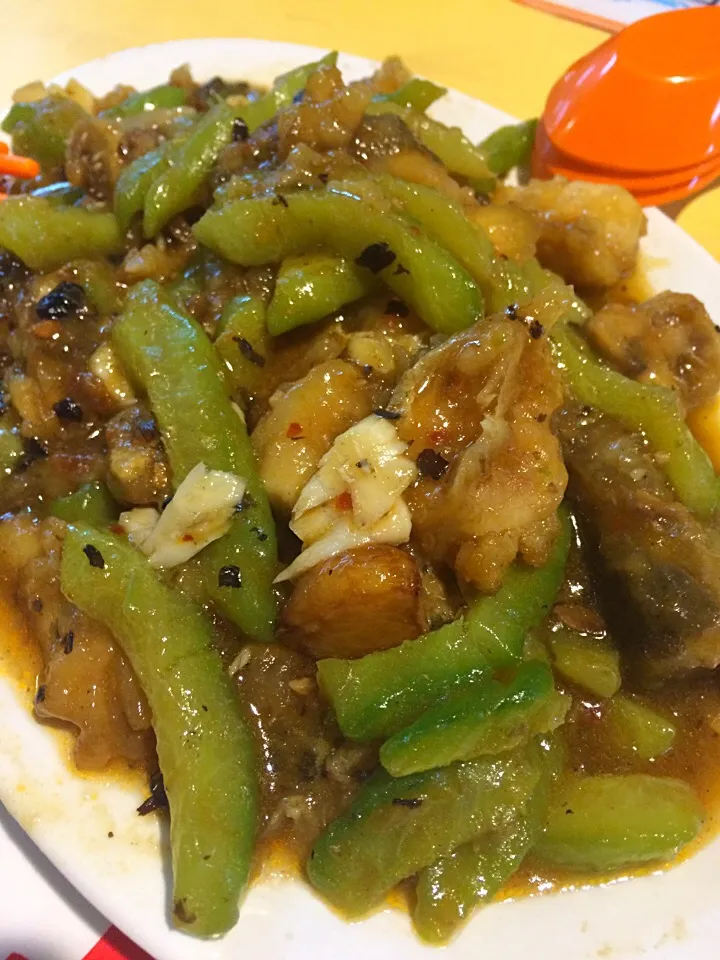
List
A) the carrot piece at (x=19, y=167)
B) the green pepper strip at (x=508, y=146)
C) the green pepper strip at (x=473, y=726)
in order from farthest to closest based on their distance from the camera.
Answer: the green pepper strip at (x=508, y=146) < the carrot piece at (x=19, y=167) < the green pepper strip at (x=473, y=726)

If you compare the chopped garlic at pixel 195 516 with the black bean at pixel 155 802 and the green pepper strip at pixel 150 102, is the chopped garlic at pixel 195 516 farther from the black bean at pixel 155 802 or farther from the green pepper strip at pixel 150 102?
the green pepper strip at pixel 150 102

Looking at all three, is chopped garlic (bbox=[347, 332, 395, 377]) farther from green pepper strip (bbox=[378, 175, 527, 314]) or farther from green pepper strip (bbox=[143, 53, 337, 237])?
green pepper strip (bbox=[143, 53, 337, 237])

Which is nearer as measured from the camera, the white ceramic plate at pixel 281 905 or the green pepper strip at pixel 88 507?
the white ceramic plate at pixel 281 905

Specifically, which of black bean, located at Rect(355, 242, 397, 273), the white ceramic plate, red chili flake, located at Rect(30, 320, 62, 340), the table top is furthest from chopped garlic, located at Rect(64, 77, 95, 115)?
the white ceramic plate

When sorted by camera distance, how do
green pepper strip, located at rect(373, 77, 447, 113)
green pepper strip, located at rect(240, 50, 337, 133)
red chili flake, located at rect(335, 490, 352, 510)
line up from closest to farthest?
1. red chili flake, located at rect(335, 490, 352, 510)
2. green pepper strip, located at rect(240, 50, 337, 133)
3. green pepper strip, located at rect(373, 77, 447, 113)

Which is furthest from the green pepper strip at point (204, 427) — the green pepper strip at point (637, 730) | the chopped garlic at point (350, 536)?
the green pepper strip at point (637, 730)

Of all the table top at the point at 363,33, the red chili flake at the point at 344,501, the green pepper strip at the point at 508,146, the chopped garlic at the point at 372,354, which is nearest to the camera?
the red chili flake at the point at 344,501
